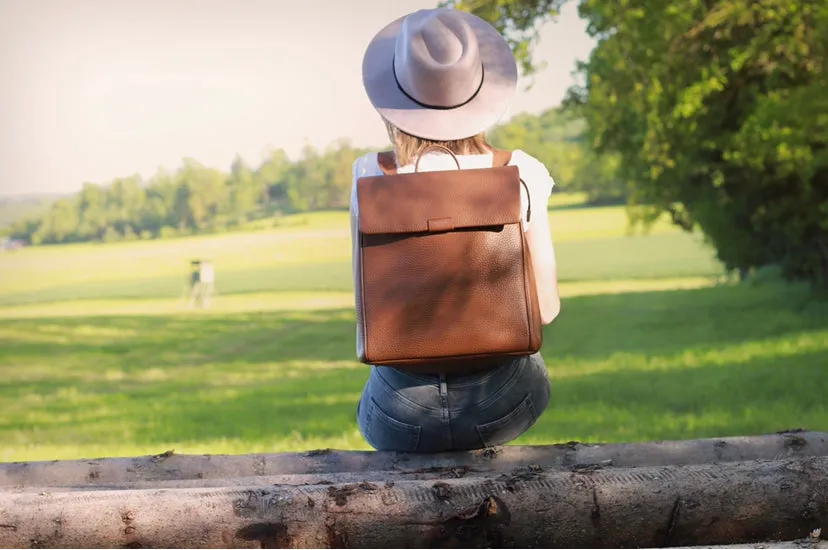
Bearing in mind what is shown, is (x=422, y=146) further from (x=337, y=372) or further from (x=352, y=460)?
(x=337, y=372)

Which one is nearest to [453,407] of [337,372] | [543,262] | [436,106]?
[543,262]

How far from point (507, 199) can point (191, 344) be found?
→ 22.3 m

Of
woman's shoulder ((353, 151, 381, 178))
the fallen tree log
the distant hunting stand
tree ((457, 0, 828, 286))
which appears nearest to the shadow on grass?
tree ((457, 0, 828, 286))

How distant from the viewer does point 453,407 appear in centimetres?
345

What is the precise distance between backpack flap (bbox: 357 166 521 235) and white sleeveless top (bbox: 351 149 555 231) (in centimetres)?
12

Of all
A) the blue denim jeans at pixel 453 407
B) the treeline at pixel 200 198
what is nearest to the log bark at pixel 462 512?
the blue denim jeans at pixel 453 407

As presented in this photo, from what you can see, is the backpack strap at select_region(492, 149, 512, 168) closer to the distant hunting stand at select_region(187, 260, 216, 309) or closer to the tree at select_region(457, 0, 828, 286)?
the tree at select_region(457, 0, 828, 286)

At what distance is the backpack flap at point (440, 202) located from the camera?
3223 mm

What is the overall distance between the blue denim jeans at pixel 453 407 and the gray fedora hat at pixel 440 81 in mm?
673

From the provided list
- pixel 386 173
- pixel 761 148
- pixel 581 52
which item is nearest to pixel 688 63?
pixel 761 148

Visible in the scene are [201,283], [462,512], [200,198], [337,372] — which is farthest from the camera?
[200,198]

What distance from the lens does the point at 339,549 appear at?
9.37 ft

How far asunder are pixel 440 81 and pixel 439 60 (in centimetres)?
6

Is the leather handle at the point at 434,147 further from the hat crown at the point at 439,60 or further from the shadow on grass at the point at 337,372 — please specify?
the shadow on grass at the point at 337,372
